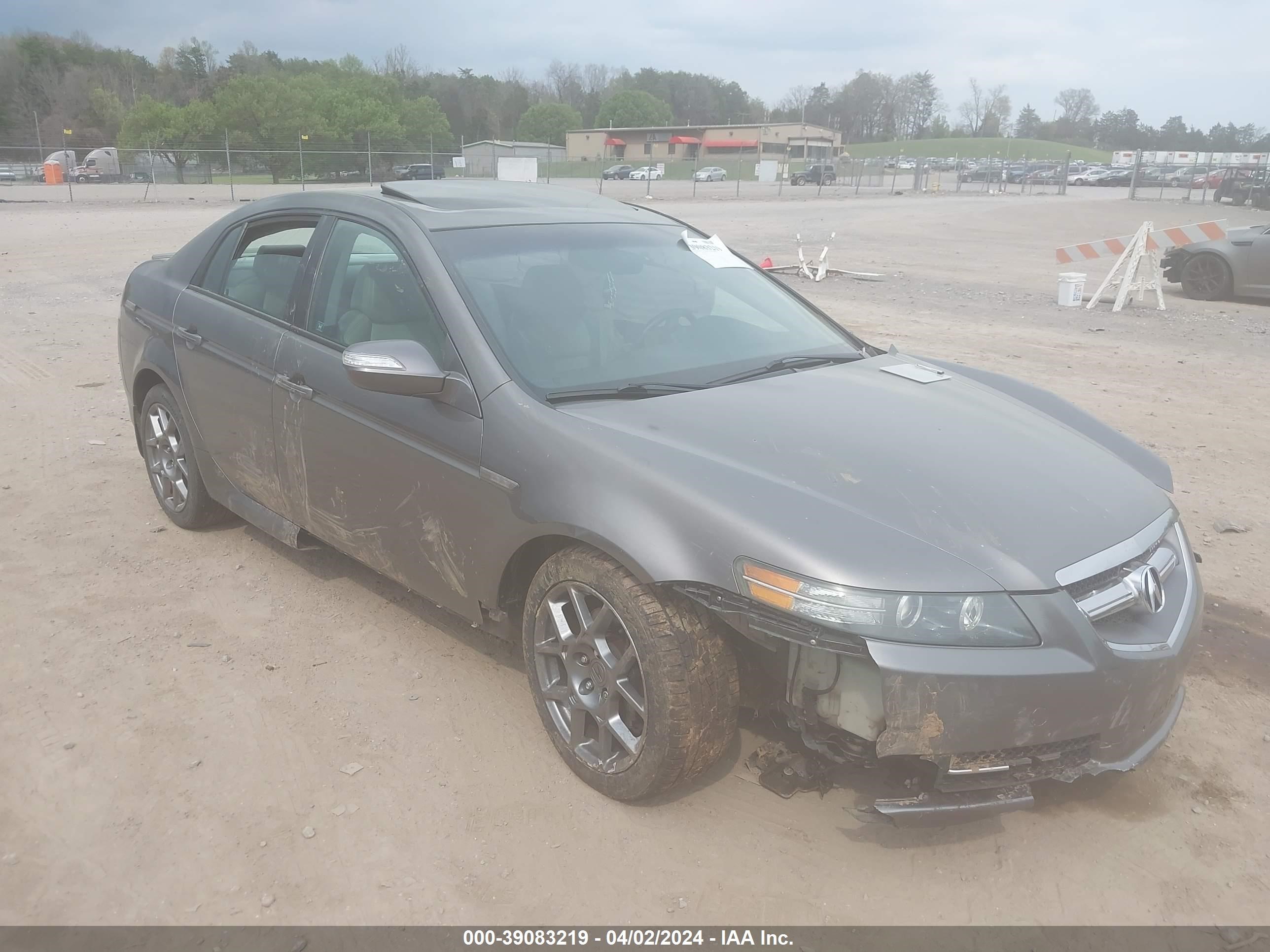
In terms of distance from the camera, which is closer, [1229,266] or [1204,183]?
[1229,266]

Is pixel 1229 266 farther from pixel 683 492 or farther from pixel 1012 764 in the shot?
pixel 683 492

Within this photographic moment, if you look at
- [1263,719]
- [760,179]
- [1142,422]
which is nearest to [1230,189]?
[760,179]

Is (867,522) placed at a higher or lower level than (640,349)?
lower

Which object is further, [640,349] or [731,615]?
[640,349]

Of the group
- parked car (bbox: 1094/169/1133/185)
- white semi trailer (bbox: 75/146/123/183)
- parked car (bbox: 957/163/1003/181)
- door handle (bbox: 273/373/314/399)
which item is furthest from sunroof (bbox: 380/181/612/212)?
parked car (bbox: 1094/169/1133/185)

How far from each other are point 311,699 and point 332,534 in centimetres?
67

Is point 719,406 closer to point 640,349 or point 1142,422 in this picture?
point 640,349

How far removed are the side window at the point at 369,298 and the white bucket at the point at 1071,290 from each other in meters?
11.8

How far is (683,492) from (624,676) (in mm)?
587

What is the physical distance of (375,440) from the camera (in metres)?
3.50

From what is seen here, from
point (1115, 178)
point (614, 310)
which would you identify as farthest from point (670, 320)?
point (1115, 178)

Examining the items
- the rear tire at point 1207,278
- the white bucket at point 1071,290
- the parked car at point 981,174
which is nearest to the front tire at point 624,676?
the white bucket at point 1071,290
